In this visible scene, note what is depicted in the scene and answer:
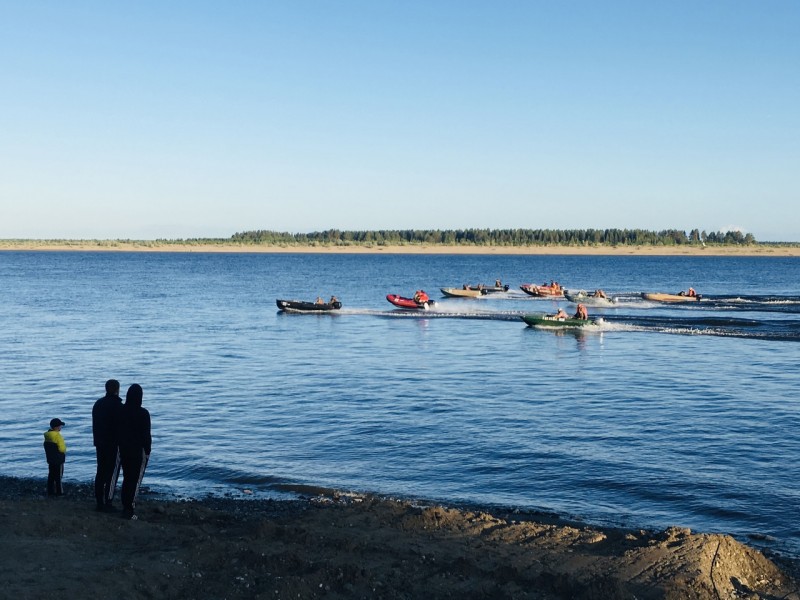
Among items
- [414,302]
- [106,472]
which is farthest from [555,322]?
[106,472]

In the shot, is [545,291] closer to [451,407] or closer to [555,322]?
[555,322]

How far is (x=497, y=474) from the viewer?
786 inches

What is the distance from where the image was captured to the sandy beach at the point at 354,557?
1043 cm

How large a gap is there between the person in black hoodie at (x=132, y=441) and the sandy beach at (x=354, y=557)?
441mm

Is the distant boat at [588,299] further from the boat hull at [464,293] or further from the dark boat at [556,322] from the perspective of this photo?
the dark boat at [556,322]

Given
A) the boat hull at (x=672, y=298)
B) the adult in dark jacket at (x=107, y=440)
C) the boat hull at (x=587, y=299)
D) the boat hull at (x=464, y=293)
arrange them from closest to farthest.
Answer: the adult in dark jacket at (x=107, y=440), the boat hull at (x=587, y=299), the boat hull at (x=672, y=298), the boat hull at (x=464, y=293)

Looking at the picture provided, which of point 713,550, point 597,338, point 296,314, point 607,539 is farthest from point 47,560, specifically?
point 296,314

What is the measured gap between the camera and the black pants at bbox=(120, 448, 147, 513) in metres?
13.1

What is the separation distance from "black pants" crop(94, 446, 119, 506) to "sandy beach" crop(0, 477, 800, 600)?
0.29 metres

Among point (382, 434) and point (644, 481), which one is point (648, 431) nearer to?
point (644, 481)

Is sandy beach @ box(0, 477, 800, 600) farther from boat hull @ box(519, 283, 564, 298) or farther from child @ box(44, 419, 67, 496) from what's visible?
boat hull @ box(519, 283, 564, 298)

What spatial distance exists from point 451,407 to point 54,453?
15.5 meters

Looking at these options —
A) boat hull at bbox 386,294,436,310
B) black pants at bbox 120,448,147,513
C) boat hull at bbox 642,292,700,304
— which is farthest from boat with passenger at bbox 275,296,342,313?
black pants at bbox 120,448,147,513

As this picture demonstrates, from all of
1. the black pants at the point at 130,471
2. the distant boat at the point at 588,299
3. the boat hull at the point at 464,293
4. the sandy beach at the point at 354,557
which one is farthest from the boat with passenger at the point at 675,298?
the black pants at the point at 130,471
